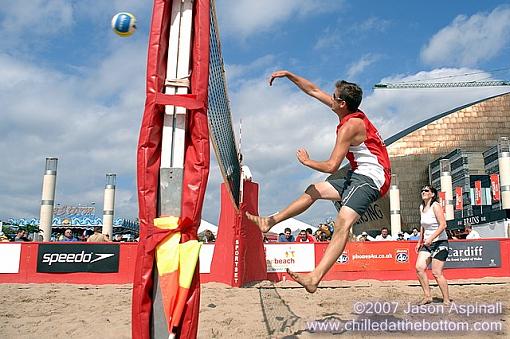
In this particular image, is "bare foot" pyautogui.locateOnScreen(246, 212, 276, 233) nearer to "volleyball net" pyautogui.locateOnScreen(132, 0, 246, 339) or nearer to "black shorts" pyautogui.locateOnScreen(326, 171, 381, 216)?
"black shorts" pyautogui.locateOnScreen(326, 171, 381, 216)

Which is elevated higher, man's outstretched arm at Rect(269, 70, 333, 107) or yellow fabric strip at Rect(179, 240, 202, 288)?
man's outstretched arm at Rect(269, 70, 333, 107)

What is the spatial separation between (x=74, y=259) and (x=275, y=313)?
5.49 metres

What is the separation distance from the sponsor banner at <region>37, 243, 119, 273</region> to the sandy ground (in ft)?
6.32

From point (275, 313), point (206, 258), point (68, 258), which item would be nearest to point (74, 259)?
point (68, 258)

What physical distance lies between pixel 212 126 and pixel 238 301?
266cm

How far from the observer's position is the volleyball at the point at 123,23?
308cm

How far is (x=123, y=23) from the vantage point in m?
3.09

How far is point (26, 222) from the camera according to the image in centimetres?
4212

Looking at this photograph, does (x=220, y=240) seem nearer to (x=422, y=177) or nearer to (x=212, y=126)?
(x=212, y=126)

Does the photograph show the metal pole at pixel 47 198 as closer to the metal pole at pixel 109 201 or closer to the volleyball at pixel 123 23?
the metal pole at pixel 109 201

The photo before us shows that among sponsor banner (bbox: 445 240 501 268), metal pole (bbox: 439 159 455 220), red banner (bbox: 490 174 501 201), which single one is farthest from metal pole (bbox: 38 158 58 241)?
red banner (bbox: 490 174 501 201)

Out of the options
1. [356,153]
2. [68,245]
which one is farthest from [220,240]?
[356,153]

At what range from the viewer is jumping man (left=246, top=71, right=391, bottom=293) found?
307cm

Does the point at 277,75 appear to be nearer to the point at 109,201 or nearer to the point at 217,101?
the point at 217,101
